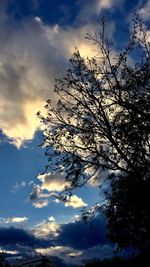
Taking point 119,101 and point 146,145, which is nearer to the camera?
point 119,101

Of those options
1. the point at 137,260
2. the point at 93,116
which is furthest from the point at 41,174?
the point at 137,260

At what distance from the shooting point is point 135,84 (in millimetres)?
27875

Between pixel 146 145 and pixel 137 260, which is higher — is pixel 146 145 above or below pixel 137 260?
above

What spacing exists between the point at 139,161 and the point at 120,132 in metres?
2.82

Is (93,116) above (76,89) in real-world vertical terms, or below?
below

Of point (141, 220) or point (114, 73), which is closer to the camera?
point (114, 73)

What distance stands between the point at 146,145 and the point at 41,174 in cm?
755

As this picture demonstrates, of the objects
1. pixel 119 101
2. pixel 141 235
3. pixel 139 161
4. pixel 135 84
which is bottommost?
pixel 141 235

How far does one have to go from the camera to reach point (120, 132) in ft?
92.4

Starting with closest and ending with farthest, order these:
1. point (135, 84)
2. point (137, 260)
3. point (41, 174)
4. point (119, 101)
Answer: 1. point (119, 101)
2. point (135, 84)
3. point (41, 174)
4. point (137, 260)

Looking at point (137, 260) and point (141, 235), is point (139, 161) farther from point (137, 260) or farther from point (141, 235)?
point (137, 260)

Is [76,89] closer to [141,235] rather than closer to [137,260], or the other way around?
[141,235]

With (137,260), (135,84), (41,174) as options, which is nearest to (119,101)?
(135,84)

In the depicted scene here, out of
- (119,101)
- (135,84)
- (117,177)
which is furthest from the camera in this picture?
(117,177)
